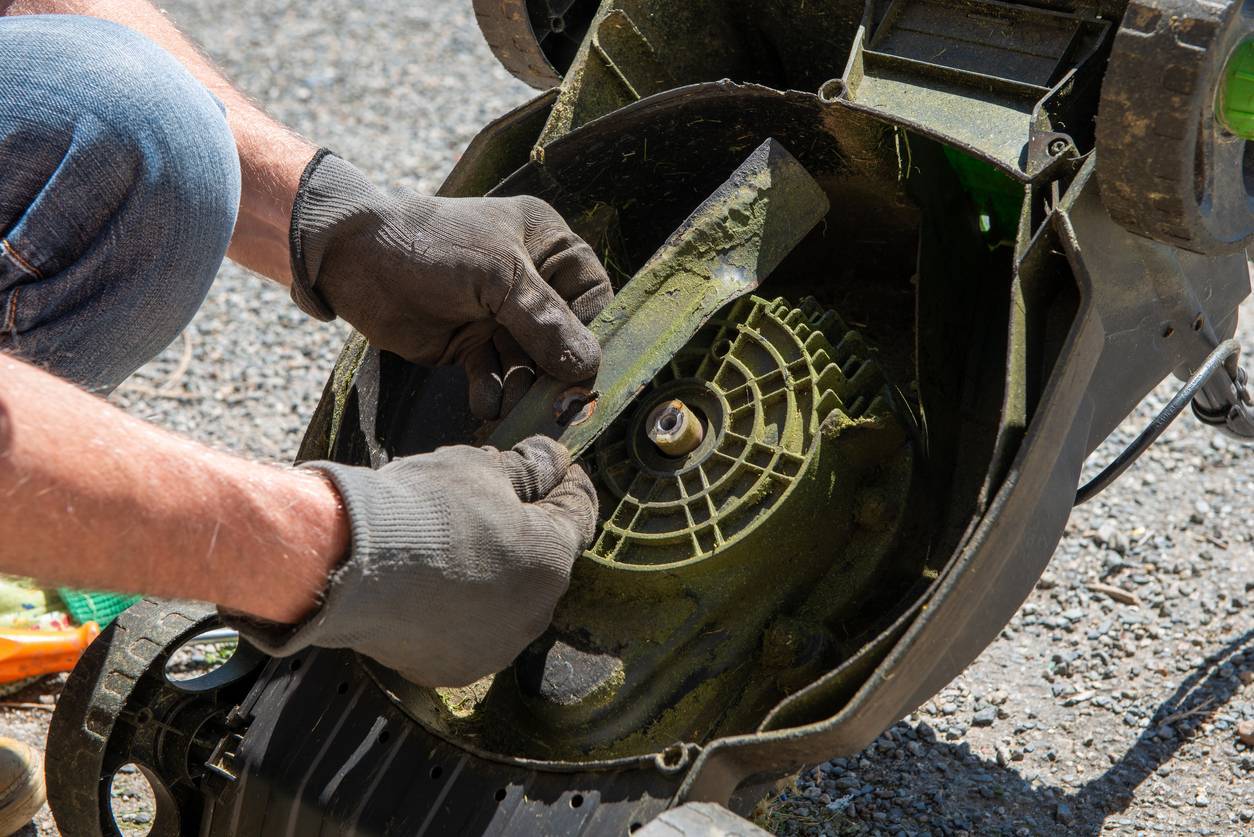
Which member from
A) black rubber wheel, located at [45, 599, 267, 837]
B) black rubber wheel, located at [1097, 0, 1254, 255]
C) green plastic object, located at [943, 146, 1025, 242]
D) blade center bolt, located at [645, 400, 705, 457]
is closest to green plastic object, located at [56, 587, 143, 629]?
black rubber wheel, located at [45, 599, 267, 837]

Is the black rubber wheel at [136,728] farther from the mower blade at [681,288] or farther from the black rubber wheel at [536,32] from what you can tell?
the black rubber wheel at [536,32]

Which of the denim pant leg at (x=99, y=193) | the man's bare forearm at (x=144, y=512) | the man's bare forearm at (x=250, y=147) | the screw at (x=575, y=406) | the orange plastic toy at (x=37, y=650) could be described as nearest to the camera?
the man's bare forearm at (x=144, y=512)

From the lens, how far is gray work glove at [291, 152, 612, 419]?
1.85 m

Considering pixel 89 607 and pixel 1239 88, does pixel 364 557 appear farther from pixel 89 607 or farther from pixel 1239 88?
pixel 89 607

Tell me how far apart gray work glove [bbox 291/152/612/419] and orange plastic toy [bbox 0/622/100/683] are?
0.90 meters

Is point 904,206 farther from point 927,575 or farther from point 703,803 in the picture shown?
point 703,803

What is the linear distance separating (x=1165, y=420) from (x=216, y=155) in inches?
54.9

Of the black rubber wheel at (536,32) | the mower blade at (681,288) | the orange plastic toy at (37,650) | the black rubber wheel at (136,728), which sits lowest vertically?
the orange plastic toy at (37,650)

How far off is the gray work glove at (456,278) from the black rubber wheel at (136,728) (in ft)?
1.73

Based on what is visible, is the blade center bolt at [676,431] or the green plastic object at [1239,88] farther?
the blade center bolt at [676,431]

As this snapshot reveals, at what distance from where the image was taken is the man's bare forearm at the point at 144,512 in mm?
1290

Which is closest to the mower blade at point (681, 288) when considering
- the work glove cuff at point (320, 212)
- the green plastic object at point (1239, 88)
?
the work glove cuff at point (320, 212)

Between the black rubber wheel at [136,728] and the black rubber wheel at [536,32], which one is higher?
Answer: the black rubber wheel at [536,32]

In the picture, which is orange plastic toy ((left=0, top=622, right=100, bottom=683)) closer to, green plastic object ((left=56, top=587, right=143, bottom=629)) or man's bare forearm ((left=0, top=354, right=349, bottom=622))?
green plastic object ((left=56, top=587, right=143, bottom=629))
